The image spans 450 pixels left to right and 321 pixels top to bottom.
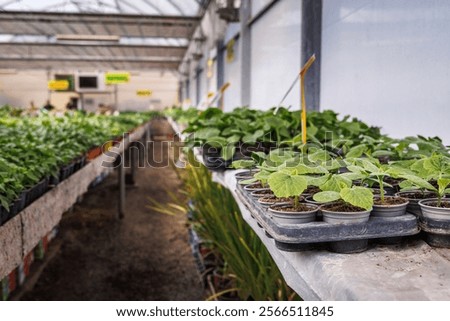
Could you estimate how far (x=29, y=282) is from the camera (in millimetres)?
2807

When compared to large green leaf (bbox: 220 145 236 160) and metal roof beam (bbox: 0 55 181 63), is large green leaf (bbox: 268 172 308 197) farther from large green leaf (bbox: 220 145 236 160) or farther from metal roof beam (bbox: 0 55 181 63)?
metal roof beam (bbox: 0 55 181 63)

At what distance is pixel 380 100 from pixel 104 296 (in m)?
1.98

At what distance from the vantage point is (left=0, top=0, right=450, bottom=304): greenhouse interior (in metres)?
0.89

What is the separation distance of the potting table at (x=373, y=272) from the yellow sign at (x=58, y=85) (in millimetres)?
11751

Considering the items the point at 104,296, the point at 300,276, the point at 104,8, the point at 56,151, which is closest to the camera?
the point at 300,276

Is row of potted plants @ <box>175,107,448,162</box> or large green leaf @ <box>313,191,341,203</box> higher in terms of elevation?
row of potted plants @ <box>175,107,448,162</box>

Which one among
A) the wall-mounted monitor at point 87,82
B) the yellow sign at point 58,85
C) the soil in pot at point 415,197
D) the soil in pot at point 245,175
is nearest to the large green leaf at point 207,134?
the soil in pot at point 245,175

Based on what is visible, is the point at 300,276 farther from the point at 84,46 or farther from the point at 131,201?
the point at 84,46

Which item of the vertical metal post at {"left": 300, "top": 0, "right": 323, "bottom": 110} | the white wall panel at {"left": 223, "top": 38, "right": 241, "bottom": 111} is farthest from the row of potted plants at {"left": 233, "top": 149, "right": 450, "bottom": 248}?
the white wall panel at {"left": 223, "top": 38, "right": 241, "bottom": 111}

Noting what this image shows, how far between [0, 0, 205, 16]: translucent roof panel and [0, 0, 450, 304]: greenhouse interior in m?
2.70

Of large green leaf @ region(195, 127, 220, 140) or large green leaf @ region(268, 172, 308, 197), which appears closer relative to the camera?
large green leaf @ region(268, 172, 308, 197)

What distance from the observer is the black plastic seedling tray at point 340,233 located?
867 millimetres

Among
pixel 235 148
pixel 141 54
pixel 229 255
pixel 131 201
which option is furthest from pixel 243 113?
pixel 141 54

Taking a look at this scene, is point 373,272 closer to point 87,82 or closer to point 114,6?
point 114,6
